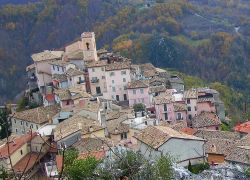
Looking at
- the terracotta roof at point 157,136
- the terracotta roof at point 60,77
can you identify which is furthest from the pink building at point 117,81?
the terracotta roof at point 157,136

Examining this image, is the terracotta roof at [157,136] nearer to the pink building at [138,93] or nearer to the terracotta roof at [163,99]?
the terracotta roof at [163,99]

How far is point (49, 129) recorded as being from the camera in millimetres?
34000

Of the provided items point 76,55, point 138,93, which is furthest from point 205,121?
point 76,55

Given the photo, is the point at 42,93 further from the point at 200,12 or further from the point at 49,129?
the point at 200,12

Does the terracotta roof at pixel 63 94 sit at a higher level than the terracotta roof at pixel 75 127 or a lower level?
higher

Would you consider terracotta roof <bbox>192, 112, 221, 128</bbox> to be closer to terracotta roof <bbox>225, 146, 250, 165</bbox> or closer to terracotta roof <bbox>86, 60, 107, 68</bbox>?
terracotta roof <bbox>86, 60, 107, 68</bbox>

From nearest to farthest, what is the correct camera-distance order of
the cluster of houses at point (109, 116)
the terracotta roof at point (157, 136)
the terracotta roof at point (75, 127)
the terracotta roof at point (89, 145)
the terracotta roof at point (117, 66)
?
the terracotta roof at point (157, 136)
the cluster of houses at point (109, 116)
the terracotta roof at point (89, 145)
the terracotta roof at point (75, 127)
the terracotta roof at point (117, 66)

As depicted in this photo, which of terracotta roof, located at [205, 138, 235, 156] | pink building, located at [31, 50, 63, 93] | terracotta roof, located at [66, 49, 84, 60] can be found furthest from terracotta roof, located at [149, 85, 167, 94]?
terracotta roof, located at [205, 138, 235, 156]

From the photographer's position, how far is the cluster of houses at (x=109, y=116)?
2798 cm

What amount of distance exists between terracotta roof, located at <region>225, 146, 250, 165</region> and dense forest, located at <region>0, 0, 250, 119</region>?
5326 centimetres

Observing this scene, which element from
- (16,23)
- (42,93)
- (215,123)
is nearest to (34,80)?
(42,93)

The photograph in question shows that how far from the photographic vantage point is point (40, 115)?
37344mm

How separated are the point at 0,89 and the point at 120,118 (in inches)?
2246

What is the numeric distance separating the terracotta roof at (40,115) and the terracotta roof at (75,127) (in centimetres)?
329
